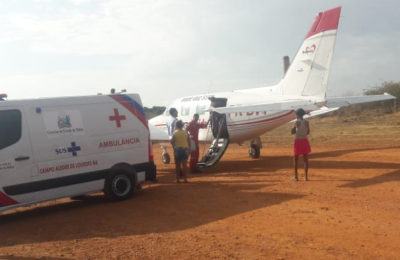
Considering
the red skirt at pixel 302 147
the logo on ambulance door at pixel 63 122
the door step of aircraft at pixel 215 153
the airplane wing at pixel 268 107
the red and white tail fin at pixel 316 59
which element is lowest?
the door step of aircraft at pixel 215 153

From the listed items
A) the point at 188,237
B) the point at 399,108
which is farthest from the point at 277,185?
the point at 399,108

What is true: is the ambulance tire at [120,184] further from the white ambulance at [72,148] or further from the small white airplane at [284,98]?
the small white airplane at [284,98]

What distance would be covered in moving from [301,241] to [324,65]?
996cm

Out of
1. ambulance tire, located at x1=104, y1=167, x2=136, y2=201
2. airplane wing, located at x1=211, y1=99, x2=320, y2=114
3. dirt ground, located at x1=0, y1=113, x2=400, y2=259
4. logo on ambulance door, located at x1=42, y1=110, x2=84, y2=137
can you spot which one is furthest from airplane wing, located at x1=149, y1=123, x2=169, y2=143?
logo on ambulance door, located at x1=42, y1=110, x2=84, y2=137

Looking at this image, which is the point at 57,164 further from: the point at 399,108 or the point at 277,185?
the point at 399,108

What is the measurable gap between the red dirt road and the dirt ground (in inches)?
0.6

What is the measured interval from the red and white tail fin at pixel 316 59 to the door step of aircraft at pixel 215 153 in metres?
3.09

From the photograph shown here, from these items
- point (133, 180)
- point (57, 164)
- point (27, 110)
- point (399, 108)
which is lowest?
point (399, 108)

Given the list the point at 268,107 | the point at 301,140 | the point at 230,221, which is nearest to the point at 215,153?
the point at 268,107

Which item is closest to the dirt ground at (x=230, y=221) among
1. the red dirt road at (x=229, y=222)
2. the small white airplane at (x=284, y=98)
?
the red dirt road at (x=229, y=222)

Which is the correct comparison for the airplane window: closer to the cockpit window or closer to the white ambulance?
the cockpit window

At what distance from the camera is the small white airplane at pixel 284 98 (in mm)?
14969

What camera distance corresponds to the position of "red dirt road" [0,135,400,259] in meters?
6.31

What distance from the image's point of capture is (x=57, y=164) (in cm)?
934
